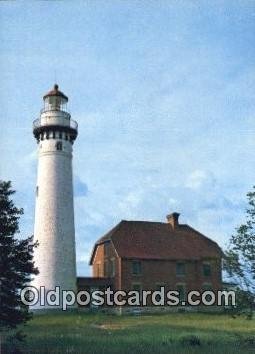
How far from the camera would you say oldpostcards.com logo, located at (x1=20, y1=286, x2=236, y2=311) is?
43.3 m

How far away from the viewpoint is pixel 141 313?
4581cm

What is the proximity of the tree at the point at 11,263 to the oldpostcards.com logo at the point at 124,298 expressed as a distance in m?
21.9

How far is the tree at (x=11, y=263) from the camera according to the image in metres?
20.3

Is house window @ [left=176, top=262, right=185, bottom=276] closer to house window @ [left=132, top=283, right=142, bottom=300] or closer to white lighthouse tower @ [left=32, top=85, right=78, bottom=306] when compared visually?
house window @ [left=132, top=283, right=142, bottom=300]

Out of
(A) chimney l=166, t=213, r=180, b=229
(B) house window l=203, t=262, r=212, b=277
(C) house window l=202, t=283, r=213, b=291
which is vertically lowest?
(C) house window l=202, t=283, r=213, b=291

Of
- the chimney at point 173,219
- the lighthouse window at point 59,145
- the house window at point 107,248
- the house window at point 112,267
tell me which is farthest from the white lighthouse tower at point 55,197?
the chimney at point 173,219

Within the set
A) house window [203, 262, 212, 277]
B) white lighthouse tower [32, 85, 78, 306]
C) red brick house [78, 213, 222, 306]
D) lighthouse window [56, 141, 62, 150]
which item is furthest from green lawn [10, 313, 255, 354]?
house window [203, 262, 212, 277]

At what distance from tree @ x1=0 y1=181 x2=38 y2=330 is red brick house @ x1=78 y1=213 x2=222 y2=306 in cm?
2686

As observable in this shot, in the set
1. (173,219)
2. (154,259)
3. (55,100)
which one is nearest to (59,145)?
(55,100)

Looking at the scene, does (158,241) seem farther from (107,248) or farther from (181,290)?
(181,290)

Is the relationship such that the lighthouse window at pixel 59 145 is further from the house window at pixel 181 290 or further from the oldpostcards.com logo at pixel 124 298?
the house window at pixel 181 290

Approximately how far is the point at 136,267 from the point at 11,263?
2968 centimetres

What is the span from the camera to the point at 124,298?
159ft

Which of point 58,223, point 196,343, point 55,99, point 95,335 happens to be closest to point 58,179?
point 58,223
